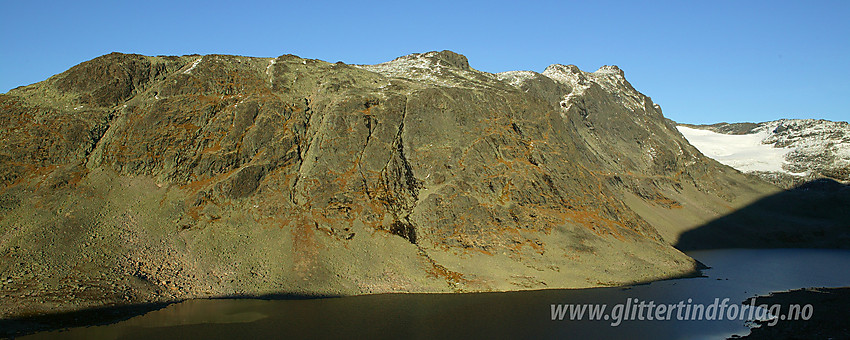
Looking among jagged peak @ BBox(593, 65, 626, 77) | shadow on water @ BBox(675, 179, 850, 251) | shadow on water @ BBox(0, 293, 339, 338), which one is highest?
jagged peak @ BBox(593, 65, 626, 77)

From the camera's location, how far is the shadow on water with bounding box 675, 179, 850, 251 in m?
79.4

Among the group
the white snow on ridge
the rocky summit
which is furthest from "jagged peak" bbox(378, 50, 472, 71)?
the white snow on ridge

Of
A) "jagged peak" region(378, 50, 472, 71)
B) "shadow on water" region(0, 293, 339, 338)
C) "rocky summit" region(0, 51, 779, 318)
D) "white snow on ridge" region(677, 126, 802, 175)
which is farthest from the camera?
"white snow on ridge" region(677, 126, 802, 175)

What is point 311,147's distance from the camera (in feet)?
180

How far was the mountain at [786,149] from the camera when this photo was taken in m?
115

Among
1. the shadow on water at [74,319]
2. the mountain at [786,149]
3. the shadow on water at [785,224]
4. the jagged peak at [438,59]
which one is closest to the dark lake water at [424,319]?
the shadow on water at [74,319]

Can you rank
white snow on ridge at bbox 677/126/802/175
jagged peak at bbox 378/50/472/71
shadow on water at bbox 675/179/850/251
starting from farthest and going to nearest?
white snow on ridge at bbox 677/126/802/175 < jagged peak at bbox 378/50/472/71 < shadow on water at bbox 675/179/850/251

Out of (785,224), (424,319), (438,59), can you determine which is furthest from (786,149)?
(424,319)

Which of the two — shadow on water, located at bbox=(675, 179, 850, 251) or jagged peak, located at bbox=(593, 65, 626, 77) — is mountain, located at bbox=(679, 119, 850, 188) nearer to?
shadow on water, located at bbox=(675, 179, 850, 251)

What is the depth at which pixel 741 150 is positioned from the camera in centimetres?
14975

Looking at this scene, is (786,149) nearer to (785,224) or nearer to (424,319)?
(785,224)

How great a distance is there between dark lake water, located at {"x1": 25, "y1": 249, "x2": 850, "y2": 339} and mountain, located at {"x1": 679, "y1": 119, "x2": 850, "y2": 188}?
8791 cm

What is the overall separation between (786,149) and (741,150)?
12558 millimetres

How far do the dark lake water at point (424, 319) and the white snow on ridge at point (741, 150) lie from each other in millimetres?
98180
